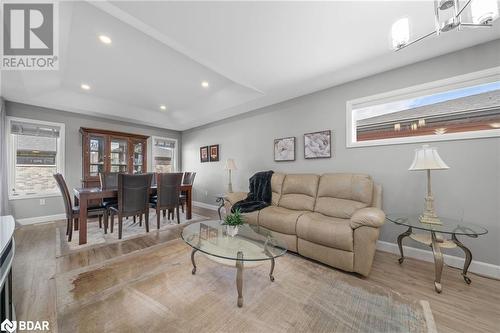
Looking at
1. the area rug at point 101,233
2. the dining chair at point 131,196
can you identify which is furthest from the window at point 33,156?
the dining chair at point 131,196

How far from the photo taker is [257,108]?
424 centimetres

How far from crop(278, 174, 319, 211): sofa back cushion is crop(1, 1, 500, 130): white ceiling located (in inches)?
61.4

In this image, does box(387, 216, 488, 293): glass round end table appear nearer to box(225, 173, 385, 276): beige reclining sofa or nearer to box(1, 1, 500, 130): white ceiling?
box(225, 173, 385, 276): beige reclining sofa

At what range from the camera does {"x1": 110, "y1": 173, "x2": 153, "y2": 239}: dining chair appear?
2.94 meters

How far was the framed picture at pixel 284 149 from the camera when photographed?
3.63 meters

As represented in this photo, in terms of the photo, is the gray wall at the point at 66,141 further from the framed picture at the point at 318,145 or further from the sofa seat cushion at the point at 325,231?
the sofa seat cushion at the point at 325,231

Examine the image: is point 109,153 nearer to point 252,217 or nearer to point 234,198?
point 234,198

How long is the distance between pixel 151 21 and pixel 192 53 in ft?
1.89

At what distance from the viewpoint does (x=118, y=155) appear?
490 cm

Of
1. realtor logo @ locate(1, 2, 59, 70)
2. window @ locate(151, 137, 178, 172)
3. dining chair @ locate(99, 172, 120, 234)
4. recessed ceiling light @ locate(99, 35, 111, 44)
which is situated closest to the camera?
realtor logo @ locate(1, 2, 59, 70)

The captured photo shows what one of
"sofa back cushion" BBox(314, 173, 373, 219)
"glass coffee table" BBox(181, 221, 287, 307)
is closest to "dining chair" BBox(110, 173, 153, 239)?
"glass coffee table" BBox(181, 221, 287, 307)

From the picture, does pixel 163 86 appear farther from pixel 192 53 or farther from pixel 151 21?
pixel 151 21

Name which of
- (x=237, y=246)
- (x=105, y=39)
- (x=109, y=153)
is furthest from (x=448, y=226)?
A: (x=109, y=153)

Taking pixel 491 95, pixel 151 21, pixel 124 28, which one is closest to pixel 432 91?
pixel 491 95
